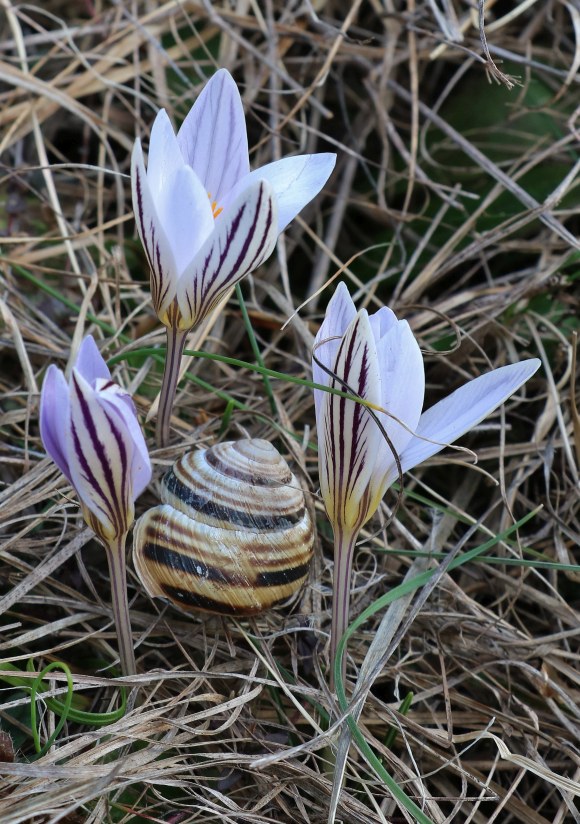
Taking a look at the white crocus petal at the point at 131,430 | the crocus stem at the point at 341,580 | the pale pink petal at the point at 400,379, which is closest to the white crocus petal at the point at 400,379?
the pale pink petal at the point at 400,379

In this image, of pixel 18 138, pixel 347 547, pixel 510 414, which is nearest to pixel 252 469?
pixel 347 547

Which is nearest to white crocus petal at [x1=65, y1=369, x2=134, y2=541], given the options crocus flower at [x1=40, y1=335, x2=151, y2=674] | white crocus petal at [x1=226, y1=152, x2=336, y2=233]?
crocus flower at [x1=40, y1=335, x2=151, y2=674]

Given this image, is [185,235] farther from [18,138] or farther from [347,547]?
[18,138]

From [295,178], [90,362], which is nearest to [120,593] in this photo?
[90,362]

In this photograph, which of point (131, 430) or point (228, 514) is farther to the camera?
point (228, 514)

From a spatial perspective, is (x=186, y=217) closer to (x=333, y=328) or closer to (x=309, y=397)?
(x=333, y=328)

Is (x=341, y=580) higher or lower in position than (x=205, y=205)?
lower

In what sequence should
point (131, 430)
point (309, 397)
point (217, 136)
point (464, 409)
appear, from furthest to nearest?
point (309, 397), point (217, 136), point (464, 409), point (131, 430)
